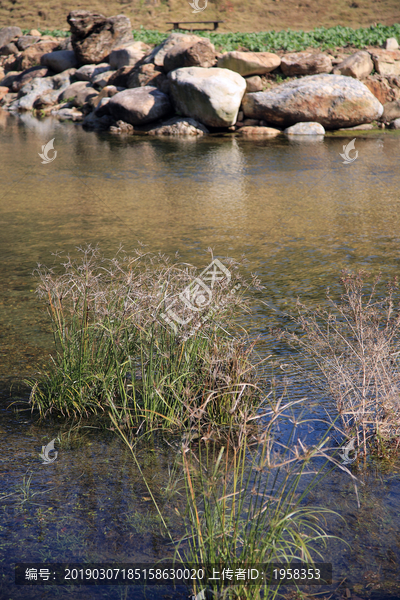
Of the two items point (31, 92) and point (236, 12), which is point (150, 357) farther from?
point (236, 12)

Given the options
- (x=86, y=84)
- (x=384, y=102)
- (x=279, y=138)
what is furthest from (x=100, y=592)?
(x=86, y=84)

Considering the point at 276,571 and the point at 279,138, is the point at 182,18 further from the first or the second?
the point at 276,571

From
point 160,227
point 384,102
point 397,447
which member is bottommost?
point 397,447

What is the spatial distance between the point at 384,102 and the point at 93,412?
55.1 feet

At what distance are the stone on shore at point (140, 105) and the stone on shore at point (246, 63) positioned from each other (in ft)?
7.25

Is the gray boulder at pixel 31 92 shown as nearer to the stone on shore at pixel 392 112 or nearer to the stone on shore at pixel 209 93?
the stone on shore at pixel 209 93

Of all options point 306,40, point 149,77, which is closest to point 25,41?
point 149,77

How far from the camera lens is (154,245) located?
6715mm

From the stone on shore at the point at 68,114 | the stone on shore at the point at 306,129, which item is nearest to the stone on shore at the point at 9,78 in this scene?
the stone on shore at the point at 68,114

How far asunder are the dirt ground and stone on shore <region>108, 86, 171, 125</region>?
23.5m

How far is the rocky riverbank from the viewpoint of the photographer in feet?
52.2

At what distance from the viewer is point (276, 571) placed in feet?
7.34

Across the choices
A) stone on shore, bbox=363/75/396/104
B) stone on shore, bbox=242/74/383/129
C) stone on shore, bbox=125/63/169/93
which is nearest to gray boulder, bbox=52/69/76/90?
stone on shore, bbox=125/63/169/93

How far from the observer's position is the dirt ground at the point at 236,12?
39.9 metres
